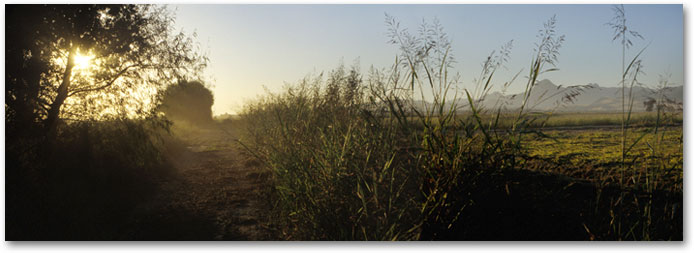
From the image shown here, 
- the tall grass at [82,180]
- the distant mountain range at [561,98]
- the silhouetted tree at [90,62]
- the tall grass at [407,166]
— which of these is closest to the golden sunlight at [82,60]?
the silhouetted tree at [90,62]

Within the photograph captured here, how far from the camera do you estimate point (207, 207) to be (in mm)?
3822

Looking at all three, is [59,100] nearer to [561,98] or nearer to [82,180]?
[82,180]

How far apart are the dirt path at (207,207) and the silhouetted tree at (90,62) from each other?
1.11 m

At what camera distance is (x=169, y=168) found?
5750 mm

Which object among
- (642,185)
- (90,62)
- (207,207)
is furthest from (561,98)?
(90,62)

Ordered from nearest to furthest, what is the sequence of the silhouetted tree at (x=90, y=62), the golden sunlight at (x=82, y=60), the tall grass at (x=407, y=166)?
the tall grass at (x=407, y=166) < the silhouetted tree at (x=90, y=62) < the golden sunlight at (x=82, y=60)

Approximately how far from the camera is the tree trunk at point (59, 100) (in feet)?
12.5

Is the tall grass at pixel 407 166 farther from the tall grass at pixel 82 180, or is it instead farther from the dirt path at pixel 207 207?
the tall grass at pixel 82 180

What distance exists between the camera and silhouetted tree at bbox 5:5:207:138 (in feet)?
11.6

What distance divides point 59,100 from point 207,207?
1855mm

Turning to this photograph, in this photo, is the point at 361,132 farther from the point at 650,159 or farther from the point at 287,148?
the point at 650,159

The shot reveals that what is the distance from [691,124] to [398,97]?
2234mm

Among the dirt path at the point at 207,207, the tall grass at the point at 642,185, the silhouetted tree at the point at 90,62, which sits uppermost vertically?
the silhouetted tree at the point at 90,62

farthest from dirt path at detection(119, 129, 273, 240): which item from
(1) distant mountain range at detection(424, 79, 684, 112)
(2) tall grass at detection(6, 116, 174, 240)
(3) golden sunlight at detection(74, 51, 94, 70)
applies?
(1) distant mountain range at detection(424, 79, 684, 112)
